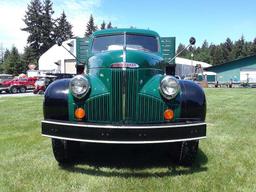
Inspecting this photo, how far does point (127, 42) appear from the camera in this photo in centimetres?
670

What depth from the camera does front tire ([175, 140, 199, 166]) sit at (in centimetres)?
532

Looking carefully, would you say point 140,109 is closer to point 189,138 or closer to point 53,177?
point 189,138

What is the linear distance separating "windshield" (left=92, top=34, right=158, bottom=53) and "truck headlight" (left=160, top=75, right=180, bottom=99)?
176cm

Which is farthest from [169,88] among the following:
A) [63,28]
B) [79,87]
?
[63,28]

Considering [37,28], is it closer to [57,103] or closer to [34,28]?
[34,28]

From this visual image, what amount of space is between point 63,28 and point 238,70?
45400 mm

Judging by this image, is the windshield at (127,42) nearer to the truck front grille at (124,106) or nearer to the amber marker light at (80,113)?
the truck front grille at (124,106)

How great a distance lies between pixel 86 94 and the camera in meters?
5.03

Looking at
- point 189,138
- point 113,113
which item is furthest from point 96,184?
point 189,138

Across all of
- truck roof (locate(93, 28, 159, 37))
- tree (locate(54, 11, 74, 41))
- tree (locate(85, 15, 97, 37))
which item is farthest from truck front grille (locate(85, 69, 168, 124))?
tree (locate(85, 15, 97, 37))

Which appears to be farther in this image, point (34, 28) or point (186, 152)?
point (34, 28)

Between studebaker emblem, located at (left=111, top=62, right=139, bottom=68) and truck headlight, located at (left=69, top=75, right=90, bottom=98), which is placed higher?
studebaker emblem, located at (left=111, top=62, right=139, bottom=68)

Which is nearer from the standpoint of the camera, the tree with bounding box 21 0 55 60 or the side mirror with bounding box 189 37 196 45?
the side mirror with bounding box 189 37 196 45

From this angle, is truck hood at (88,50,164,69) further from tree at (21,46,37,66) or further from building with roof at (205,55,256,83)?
tree at (21,46,37,66)
